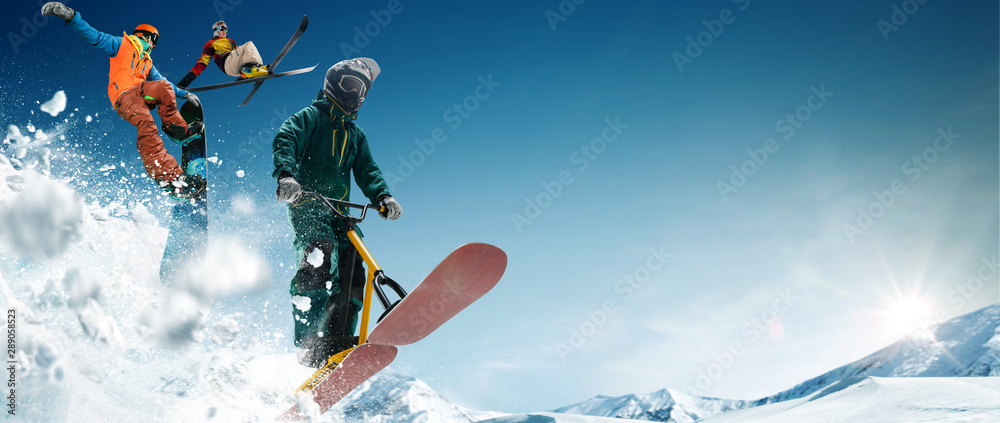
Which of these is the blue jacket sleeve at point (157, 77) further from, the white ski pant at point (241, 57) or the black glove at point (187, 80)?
the white ski pant at point (241, 57)

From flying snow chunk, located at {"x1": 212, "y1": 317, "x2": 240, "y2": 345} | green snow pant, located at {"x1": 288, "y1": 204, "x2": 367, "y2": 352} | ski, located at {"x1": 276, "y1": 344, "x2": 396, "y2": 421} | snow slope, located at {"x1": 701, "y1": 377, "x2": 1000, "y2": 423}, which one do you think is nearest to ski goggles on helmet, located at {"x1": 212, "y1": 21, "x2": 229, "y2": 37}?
green snow pant, located at {"x1": 288, "y1": 204, "x2": 367, "y2": 352}

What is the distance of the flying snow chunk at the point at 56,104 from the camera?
5219mm

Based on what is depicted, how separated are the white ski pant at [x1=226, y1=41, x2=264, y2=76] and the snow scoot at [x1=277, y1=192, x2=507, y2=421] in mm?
1980

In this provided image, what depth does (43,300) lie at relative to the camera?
5.11 metres

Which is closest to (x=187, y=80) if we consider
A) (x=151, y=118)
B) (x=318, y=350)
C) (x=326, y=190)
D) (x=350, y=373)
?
(x=151, y=118)

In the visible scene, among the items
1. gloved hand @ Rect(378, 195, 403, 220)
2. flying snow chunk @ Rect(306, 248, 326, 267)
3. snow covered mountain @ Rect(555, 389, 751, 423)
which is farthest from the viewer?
snow covered mountain @ Rect(555, 389, 751, 423)

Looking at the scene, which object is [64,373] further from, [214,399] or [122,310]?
[214,399]

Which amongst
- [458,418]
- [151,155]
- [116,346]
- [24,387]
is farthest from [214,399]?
[458,418]

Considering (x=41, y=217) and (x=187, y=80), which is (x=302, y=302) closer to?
(x=187, y=80)

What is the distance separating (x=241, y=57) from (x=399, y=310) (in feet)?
11.4

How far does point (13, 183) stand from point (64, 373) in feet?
7.79

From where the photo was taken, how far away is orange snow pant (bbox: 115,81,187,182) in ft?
17.0

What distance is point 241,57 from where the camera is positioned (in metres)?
5.43

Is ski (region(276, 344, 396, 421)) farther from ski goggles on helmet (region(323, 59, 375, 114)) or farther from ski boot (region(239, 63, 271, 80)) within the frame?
ski boot (region(239, 63, 271, 80))
